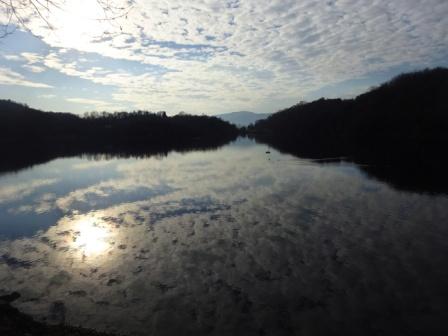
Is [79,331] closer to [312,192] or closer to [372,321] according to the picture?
[372,321]

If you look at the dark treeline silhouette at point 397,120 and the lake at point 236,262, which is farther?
the dark treeline silhouette at point 397,120

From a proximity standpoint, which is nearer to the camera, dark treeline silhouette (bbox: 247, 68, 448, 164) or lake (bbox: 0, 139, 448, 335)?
lake (bbox: 0, 139, 448, 335)

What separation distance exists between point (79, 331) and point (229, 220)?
56.0ft

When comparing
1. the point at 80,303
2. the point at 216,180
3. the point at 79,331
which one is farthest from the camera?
the point at 216,180

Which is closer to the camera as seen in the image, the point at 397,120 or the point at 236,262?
the point at 236,262

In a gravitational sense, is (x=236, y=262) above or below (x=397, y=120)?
below

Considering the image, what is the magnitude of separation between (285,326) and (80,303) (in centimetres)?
963

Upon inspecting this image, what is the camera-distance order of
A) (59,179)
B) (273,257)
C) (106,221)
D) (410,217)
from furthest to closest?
1. (59,179)
2. (106,221)
3. (410,217)
4. (273,257)

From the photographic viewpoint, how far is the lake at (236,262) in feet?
48.9

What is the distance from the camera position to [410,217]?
93.4 ft

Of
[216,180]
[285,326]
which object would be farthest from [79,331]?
[216,180]

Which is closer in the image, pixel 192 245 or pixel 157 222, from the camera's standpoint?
pixel 192 245

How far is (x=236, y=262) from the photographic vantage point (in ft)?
67.5

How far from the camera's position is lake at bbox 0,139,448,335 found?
1490 cm
